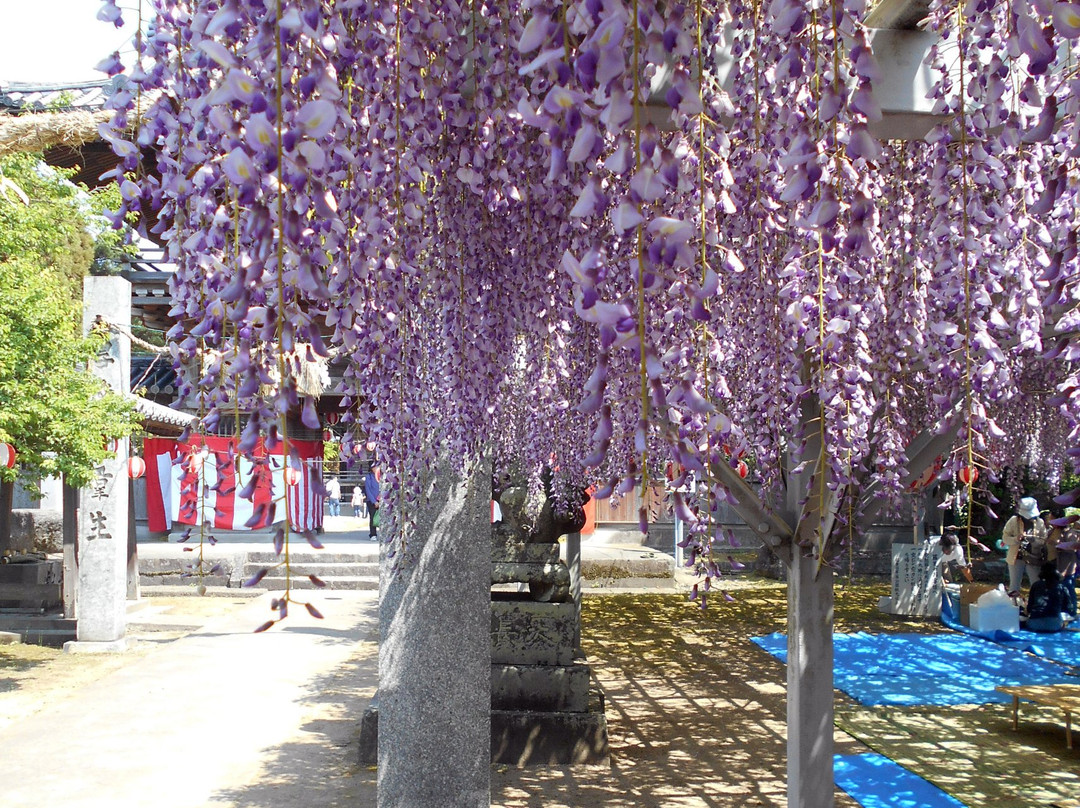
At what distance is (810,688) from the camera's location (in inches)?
151

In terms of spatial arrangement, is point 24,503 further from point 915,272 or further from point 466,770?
point 915,272

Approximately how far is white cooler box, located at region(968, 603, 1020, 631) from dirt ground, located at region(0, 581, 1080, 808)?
8.81 ft

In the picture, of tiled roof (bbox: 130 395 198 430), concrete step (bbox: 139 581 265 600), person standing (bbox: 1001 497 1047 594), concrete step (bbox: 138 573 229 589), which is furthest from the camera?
concrete step (bbox: 138 573 229 589)

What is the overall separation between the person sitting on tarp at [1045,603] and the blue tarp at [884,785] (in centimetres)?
520

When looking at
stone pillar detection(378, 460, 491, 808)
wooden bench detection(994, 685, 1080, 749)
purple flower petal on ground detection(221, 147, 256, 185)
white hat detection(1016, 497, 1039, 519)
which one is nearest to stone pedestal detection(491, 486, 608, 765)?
stone pillar detection(378, 460, 491, 808)

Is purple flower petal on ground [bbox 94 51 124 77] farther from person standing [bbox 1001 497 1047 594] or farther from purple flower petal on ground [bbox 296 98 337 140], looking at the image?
person standing [bbox 1001 497 1047 594]

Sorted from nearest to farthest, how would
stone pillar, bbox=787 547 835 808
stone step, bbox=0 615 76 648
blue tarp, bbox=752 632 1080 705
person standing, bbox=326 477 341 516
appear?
stone pillar, bbox=787 547 835 808
blue tarp, bbox=752 632 1080 705
stone step, bbox=0 615 76 648
person standing, bbox=326 477 341 516

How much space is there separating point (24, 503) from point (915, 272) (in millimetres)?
15357

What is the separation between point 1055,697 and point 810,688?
3.29 metres

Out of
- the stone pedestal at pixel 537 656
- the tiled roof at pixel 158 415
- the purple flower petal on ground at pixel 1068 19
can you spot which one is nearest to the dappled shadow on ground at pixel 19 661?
the tiled roof at pixel 158 415

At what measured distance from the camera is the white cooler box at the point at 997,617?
996cm

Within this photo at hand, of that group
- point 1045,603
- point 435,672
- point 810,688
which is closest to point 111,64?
point 435,672

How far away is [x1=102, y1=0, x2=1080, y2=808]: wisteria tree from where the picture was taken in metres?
1.09

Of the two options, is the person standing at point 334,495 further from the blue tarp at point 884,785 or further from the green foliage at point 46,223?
the blue tarp at point 884,785
